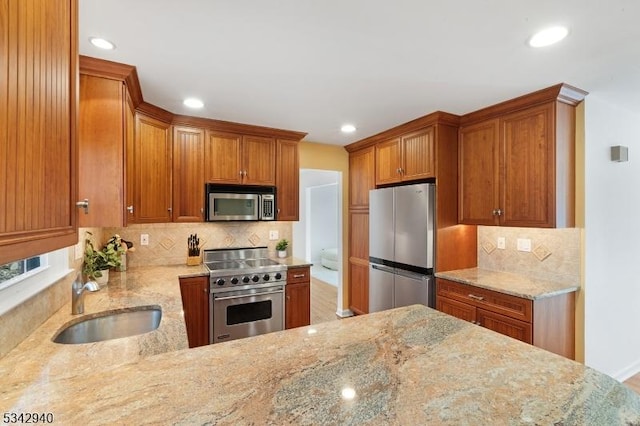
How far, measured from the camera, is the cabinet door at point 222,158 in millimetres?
3158

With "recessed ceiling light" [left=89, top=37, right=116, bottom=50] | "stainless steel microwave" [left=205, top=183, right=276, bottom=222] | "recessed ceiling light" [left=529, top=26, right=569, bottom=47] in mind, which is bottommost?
"stainless steel microwave" [left=205, top=183, right=276, bottom=222]

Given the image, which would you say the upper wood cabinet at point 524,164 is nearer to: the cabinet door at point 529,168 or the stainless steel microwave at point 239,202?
the cabinet door at point 529,168

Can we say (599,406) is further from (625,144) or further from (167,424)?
(625,144)

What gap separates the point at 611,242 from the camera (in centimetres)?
259

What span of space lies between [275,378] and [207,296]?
213 centimetres

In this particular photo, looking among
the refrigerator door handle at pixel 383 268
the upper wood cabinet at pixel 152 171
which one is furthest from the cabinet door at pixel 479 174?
the upper wood cabinet at pixel 152 171

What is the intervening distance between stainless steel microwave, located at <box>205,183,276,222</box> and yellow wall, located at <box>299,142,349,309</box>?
0.88 meters

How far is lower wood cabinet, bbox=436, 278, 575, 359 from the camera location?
221 centimetres

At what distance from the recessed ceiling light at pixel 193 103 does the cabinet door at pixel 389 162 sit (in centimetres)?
204

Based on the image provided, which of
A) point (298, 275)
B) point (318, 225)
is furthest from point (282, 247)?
point (318, 225)

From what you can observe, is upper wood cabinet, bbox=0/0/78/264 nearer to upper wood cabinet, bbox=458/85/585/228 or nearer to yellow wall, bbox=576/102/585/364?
upper wood cabinet, bbox=458/85/585/228

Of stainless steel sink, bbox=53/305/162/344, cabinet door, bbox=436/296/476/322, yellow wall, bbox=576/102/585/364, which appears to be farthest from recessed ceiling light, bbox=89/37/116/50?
yellow wall, bbox=576/102/585/364

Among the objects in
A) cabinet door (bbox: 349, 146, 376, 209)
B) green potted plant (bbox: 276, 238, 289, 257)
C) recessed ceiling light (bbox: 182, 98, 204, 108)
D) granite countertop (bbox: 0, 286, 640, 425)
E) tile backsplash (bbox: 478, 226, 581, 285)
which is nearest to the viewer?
granite countertop (bbox: 0, 286, 640, 425)

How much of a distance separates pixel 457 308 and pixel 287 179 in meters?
2.16
